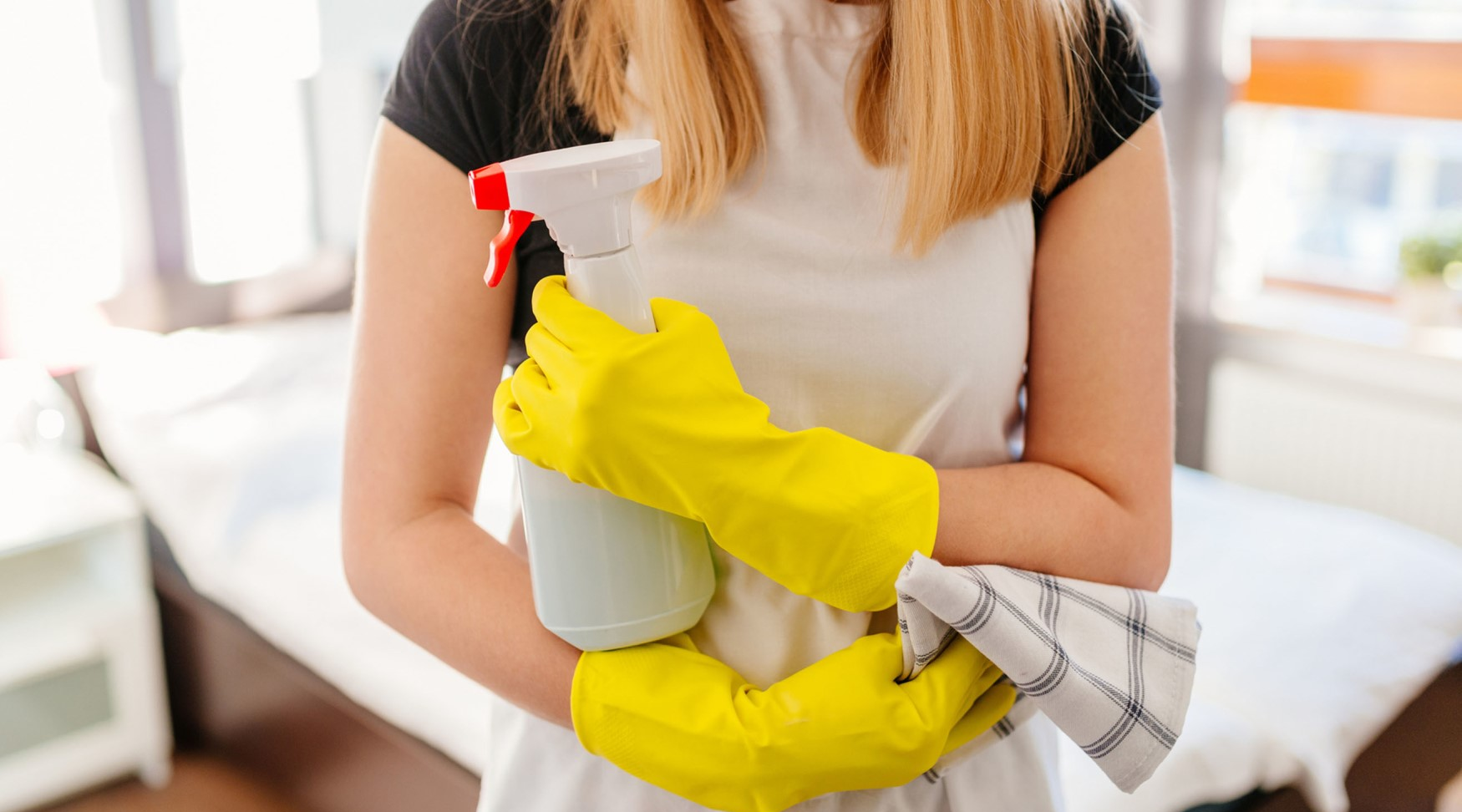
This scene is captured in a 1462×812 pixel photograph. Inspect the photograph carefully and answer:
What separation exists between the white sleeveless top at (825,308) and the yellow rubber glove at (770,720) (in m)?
0.06

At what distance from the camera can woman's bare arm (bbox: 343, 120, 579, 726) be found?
0.71 metres

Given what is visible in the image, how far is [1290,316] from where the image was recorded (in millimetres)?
2988

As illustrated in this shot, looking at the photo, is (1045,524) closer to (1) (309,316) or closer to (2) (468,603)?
(2) (468,603)

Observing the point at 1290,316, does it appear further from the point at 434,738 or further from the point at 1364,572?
the point at 434,738

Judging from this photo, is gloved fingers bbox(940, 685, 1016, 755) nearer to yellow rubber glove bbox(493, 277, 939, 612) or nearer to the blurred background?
yellow rubber glove bbox(493, 277, 939, 612)

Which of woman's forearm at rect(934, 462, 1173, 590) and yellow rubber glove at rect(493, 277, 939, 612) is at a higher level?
yellow rubber glove at rect(493, 277, 939, 612)

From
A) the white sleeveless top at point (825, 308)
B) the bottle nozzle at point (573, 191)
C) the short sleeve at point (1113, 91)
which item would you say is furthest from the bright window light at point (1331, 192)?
the bottle nozzle at point (573, 191)

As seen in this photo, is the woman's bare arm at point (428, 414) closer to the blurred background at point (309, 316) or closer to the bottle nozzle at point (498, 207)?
the bottle nozzle at point (498, 207)

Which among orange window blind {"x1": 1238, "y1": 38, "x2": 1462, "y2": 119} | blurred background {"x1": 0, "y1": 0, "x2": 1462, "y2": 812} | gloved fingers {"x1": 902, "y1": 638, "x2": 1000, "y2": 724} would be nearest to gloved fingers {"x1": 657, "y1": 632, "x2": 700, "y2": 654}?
gloved fingers {"x1": 902, "y1": 638, "x2": 1000, "y2": 724}

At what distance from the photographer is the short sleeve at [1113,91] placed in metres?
0.75

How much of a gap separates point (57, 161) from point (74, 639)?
1.00 meters

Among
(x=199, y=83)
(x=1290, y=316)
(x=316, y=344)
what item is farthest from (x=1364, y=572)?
(x=199, y=83)

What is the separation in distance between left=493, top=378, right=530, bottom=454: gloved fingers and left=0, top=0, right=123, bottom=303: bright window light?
7.13 feet

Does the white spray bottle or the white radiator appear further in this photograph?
the white radiator
